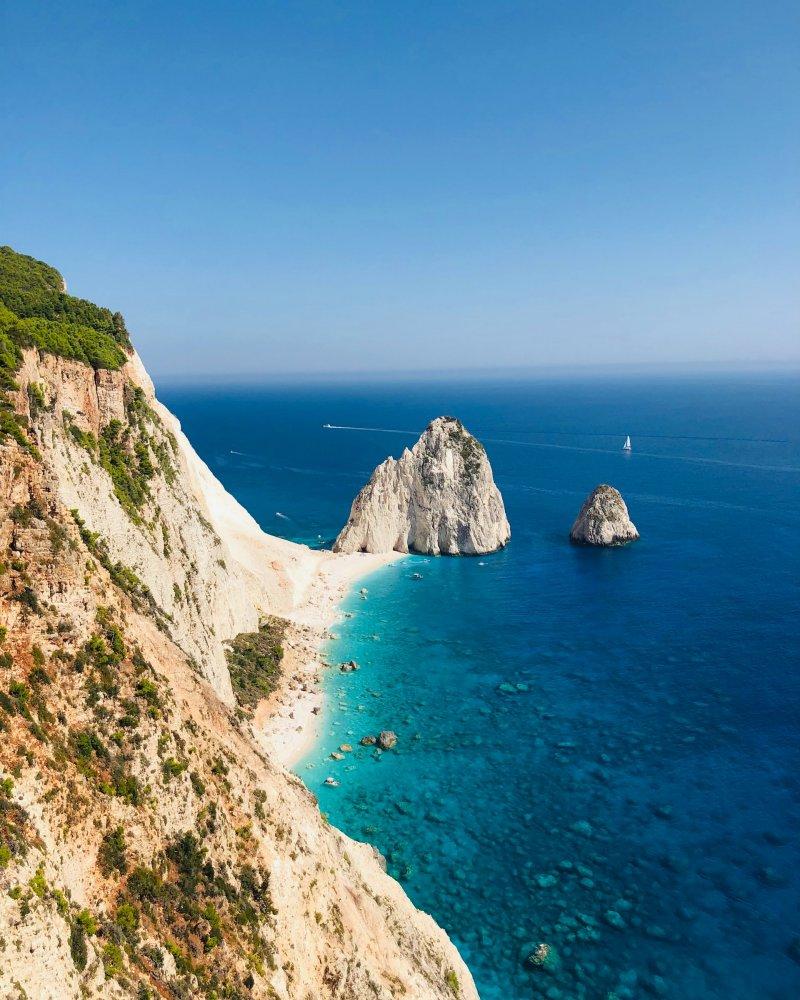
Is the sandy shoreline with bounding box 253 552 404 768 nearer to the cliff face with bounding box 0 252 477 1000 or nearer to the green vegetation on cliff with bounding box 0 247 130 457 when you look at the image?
the cliff face with bounding box 0 252 477 1000

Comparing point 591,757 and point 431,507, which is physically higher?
point 431,507

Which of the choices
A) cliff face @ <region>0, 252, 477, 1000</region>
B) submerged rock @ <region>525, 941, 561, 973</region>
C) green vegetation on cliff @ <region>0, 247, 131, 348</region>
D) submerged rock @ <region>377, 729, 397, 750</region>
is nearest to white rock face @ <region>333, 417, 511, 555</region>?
submerged rock @ <region>377, 729, 397, 750</region>

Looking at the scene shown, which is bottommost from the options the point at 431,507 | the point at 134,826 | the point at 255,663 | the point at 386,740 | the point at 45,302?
the point at 386,740

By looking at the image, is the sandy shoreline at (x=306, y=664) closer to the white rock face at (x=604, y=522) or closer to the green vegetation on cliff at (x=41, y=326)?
the green vegetation on cliff at (x=41, y=326)

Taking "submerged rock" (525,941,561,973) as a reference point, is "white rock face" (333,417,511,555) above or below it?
above

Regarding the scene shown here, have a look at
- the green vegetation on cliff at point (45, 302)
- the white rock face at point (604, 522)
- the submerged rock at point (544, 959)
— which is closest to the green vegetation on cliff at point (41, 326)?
the green vegetation on cliff at point (45, 302)

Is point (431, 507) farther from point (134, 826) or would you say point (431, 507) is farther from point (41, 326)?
point (134, 826)

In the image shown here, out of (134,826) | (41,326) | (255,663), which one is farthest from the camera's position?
(255,663)

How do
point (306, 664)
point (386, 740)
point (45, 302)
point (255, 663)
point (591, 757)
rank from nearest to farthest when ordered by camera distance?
1. point (45, 302)
2. point (591, 757)
3. point (386, 740)
4. point (255, 663)
5. point (306, 664)

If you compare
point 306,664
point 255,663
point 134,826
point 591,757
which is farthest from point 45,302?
point 591,757
